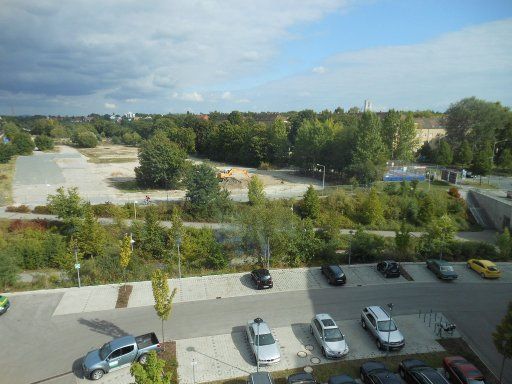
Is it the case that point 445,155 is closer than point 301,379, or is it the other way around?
point 301,379

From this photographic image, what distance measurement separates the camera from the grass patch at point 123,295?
19.5 m

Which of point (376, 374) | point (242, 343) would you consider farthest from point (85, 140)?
point (376, 374)

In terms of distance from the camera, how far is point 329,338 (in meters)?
15.7

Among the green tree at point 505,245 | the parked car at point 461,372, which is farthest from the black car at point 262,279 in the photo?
the green tree at point 505,245

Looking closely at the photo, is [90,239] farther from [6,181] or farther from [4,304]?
[6,181]

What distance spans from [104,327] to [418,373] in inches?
539

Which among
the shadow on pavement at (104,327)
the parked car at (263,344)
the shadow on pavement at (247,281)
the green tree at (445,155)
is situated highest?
the green tree at (445,155)

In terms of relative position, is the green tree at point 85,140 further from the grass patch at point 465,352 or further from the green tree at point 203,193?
the grass patch at point 465,352

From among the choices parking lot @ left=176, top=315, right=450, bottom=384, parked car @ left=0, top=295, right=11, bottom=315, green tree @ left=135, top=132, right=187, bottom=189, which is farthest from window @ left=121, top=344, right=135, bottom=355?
green tree @ left=135, top=132, right=187, bottom=189

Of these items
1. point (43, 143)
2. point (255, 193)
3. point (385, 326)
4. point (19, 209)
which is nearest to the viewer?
point (385, 326)

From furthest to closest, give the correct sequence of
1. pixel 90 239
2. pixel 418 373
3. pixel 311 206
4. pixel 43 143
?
1. pixel 43 143
2. pixel 311 206
3. pixel 90 239
4. pixel 418 373

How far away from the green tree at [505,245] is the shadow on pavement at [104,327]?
25.3 metres

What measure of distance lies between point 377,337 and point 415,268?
9.84 m

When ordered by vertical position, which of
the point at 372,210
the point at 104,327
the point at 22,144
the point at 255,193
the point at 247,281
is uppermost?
the point at 22,144
